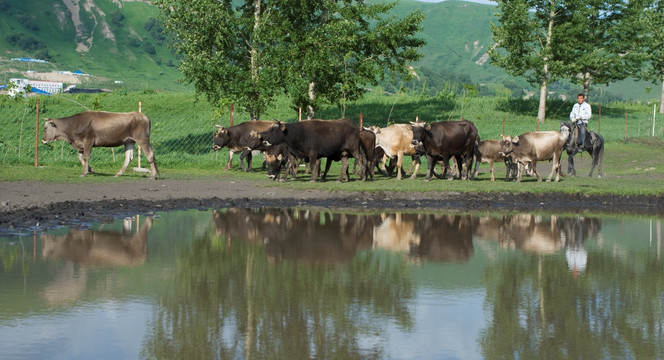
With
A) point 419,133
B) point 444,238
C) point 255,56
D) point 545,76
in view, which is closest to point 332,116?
point 545,76

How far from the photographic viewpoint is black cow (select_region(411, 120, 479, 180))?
2530 cm

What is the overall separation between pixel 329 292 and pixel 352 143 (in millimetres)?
15552

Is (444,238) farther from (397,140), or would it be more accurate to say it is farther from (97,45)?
(97,45)

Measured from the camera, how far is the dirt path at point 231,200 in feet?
53.8

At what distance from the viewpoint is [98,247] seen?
1205cm

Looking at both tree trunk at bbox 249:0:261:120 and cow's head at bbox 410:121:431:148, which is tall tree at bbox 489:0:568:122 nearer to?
tree trunk at bbox 249:0:261:120

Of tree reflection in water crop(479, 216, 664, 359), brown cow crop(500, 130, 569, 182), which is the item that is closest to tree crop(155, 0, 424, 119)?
brown cow crop(500, 130, 569, 182)

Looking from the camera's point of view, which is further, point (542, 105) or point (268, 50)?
point (542, 105)

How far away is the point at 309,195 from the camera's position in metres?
20.3

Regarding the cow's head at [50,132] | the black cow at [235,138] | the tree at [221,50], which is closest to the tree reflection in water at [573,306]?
the cow's head at [50,132]

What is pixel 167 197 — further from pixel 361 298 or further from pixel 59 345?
pixel 59 345

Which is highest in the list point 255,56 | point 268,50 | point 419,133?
point 268,50

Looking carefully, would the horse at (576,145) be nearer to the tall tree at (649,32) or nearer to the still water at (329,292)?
the still water at (329,292)

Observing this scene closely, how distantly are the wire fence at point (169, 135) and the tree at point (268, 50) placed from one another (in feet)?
9.57
